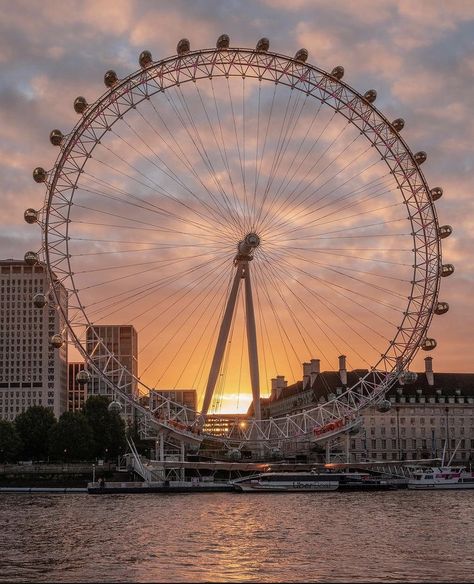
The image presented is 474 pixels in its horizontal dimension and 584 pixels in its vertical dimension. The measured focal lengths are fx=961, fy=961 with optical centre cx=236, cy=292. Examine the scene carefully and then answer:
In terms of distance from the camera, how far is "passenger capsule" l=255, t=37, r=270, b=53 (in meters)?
69.3

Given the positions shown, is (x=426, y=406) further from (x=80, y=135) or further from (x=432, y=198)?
(x=80, y=135)

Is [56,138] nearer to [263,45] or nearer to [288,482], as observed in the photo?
[263,45]

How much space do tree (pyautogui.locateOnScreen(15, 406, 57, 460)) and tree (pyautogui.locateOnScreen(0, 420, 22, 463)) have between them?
3.17m

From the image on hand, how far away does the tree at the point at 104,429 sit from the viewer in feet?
422

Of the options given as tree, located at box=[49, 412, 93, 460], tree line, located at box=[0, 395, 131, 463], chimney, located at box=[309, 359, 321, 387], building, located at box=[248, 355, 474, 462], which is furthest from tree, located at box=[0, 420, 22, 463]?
chimney, located at box=[309, 359, 321, 387]

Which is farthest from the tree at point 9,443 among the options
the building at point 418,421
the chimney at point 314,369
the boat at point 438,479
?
the chimney at point 314,369

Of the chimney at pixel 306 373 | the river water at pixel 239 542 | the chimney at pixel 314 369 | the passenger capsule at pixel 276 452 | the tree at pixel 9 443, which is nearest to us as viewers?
the river water at pixel 239 542

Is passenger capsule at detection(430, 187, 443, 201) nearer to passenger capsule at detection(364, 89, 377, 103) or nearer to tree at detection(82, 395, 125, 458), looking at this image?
passenger capsule at detection(364, 89, 377, 103)

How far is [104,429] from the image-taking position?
425ft

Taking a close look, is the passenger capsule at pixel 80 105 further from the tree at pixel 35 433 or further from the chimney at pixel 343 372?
the chimney at pixel 343 372

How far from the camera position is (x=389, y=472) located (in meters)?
104

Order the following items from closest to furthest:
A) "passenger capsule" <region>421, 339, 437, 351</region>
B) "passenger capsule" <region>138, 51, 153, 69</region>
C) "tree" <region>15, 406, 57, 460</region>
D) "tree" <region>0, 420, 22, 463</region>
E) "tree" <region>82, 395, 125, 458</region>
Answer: "passenger capsule" <region>138, 51, 153, 69</region> → "passenger capsule" <region>421, 339, 437, 351</region> → "tree" <region>0, 420, 22, 463</region> → "tree" <region>15, 406, 57, 460</region> → "tree" <region>82, 395, 125, 458</region>

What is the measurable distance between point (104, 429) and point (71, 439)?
31.9 feet

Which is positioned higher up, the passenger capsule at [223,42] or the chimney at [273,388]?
the passenger capsule at [223,42]
